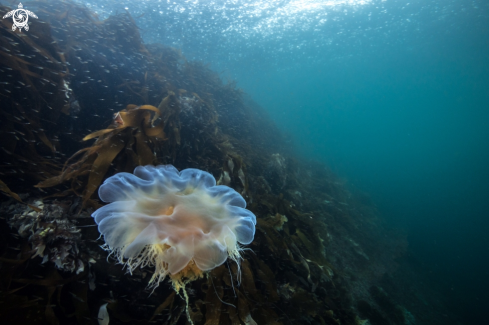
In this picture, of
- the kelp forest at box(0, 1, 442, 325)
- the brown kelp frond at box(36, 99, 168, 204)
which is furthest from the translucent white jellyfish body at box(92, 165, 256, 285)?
the brown kelp frond at box(36, 99, 168, 204)

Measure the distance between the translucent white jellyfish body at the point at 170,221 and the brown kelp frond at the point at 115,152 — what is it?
657 millimetres

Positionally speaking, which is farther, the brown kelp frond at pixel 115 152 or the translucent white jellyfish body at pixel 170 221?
the brown kelp frond at pixel 115 152

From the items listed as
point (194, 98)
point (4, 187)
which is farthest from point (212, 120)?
point (4, 187)

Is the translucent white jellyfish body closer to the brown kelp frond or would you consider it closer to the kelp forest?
the kelp forest

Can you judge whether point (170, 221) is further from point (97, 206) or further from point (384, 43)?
point (384, 43)

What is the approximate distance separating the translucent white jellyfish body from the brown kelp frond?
2.16 feet

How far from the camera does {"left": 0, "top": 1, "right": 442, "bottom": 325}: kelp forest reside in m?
1.67

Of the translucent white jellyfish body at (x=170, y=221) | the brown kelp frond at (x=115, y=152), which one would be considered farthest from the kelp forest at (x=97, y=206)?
the translucent white jellyfish body at (x=170, y=221)

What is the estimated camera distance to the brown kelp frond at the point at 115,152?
2105mm

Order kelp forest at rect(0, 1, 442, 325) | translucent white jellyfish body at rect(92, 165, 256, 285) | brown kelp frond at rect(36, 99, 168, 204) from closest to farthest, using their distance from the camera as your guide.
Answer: translucent white jellyfish body at rect(92, 165, 256, 285)
kelp forest at rect(0, 1, 442, 325)
brown kelp frond at rect(36, 99, 168, 204)

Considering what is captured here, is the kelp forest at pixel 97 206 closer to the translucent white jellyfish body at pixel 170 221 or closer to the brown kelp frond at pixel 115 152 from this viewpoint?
the brown kelp frond at pixel 115 152

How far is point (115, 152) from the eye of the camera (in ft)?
7.47

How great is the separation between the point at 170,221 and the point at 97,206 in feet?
3.62

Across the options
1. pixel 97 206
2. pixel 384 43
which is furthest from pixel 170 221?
pixel 384 43
